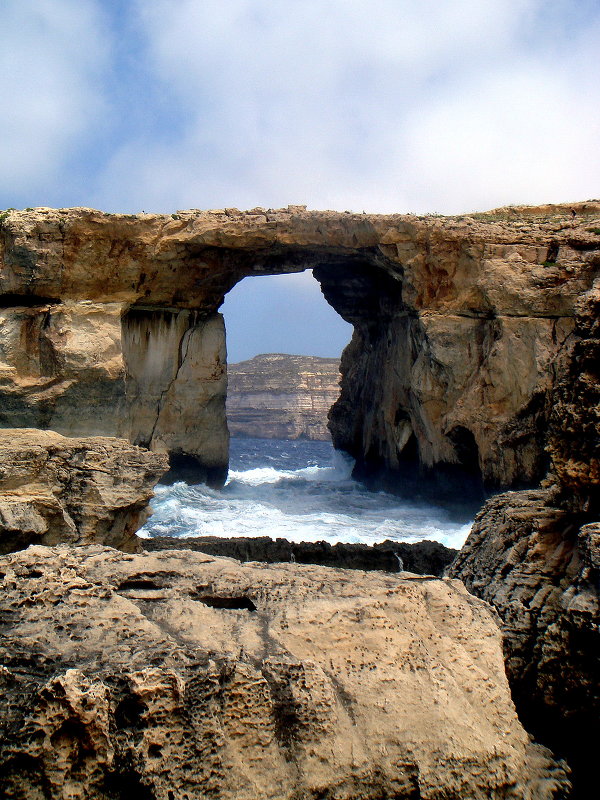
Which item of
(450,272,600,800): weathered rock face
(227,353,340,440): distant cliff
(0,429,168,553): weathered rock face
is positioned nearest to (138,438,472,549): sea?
(0,429,168,553): weathered rock face

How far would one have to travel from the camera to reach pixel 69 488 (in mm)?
8180

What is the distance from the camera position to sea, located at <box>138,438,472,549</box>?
16.7 meters

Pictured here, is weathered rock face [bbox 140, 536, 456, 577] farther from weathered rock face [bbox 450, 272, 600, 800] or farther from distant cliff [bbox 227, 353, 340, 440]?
distant cliff [bbox 227, 353, 340, 440]

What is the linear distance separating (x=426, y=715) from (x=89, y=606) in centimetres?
142

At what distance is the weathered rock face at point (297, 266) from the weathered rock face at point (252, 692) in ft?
41.3

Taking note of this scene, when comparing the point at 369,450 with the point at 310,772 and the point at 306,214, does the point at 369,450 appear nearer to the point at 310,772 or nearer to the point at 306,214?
the point at 306,214

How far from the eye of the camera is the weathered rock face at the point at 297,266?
16.4 metres

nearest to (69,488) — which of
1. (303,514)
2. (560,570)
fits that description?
(560,570)

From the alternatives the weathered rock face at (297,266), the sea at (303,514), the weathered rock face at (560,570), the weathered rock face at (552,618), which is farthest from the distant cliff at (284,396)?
the weathered rock face at (552,618)

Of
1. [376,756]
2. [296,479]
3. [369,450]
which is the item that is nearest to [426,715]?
[376,756]

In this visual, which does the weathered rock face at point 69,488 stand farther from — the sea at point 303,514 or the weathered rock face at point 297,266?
the weathered rock face at point 297,266

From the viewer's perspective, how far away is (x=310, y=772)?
2240 millimetres

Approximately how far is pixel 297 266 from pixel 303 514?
824 centimetres

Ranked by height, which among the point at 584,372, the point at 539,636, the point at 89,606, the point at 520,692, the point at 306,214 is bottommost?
the point at 520,692
